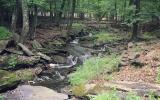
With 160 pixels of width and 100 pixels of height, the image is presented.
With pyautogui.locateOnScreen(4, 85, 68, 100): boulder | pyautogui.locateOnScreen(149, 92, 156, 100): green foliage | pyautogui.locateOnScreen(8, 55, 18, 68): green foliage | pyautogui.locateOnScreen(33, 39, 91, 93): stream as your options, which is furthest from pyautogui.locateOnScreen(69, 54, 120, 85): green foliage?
pyautogui.locateOnScreen(149, 92, 156, 100): green foliage

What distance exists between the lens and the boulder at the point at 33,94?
14.0 meters

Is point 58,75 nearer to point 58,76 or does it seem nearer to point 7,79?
point 58,76

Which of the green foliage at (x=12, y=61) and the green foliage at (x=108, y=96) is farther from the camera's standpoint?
the green foliage at (x=12, y=61)

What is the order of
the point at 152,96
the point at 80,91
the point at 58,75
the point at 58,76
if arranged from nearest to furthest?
the point at 152,96 < the point at 80,91 < the point at 58,76 < the point at 58,75

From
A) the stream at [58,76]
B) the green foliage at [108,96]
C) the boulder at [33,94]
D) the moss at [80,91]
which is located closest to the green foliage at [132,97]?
the green foliage at [108,96]

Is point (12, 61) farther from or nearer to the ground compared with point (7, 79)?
nearer to the ground

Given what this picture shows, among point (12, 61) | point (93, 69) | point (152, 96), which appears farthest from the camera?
point (12, 61)

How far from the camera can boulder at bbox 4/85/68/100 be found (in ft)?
46.1

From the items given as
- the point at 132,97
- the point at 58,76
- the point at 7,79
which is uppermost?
the point at 132,97

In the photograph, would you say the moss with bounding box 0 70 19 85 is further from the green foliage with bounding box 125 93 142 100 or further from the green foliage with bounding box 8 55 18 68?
the green foliage with bounding box 125 93 142 100

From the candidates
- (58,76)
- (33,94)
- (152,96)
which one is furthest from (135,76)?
(58,76)

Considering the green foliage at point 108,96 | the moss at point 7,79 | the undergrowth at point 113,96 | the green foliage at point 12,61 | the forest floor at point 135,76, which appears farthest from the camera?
the green foliage at point 12,61

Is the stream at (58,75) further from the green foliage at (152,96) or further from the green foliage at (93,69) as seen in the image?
the green foliage at (152,96)

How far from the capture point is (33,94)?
47.8 feet
